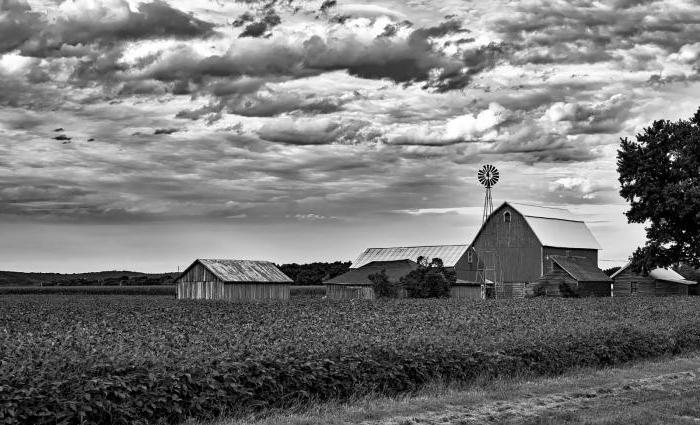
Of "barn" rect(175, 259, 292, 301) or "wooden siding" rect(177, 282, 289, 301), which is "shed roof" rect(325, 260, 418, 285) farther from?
"wooden siding" rect(177, 282, 289, 301)

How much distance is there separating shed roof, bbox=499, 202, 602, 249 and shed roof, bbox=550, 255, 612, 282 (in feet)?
4.67

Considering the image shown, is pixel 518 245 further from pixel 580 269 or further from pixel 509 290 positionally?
pixel 580 269

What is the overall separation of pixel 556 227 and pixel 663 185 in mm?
18084

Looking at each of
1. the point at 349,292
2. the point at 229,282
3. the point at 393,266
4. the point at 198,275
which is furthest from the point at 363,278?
the point at 198,275

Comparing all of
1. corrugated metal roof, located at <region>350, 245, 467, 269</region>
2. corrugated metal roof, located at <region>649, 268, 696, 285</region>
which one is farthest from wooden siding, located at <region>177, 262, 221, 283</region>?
corrugated metal roof, located at <region>649, 268, 696, 285</region>

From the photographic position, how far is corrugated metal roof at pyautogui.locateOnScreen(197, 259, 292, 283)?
7694 cm

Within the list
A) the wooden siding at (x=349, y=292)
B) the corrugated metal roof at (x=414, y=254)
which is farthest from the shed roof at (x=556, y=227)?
the wooden siding at (x=349, y=292)

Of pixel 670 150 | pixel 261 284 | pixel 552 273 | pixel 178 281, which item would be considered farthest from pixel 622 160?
pixel 178 281

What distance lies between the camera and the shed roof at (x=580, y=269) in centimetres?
7712

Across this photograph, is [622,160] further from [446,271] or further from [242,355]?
[242,355]

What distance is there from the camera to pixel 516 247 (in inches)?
3196

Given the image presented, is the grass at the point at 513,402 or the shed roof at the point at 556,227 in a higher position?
the shed roof at the point at 556,227

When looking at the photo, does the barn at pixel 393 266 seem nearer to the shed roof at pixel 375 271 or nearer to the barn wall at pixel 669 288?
the shed roof at pixel 375 271

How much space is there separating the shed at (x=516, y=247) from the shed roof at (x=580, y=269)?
0.66 metres
